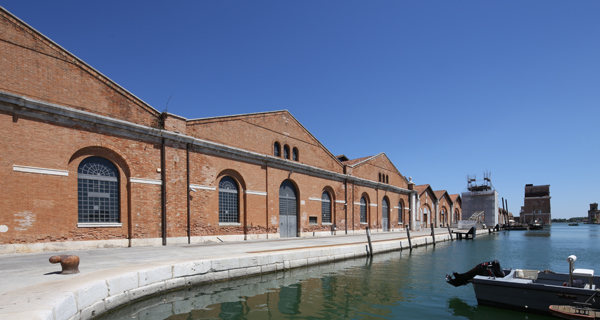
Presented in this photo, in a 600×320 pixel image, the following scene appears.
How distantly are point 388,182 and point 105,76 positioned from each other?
97.0 ft

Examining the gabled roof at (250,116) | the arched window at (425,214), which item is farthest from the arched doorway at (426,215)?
the gabled roof at (250,116)

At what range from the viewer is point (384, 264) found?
15578 millimetres

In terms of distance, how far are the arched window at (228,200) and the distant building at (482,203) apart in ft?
176

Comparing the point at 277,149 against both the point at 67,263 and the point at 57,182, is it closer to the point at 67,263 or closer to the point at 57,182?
the point at 57,182

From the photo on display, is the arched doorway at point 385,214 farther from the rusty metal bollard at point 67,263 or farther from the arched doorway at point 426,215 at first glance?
the rusty metal bollard at point 67,263

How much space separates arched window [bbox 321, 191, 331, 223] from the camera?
88.9ft

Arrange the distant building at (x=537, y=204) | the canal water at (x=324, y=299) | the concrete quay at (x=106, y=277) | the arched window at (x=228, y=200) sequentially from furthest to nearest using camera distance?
the distant building at (x=537, y=204) < the arched window at (x=228, y=200) < the canal water at (x=324, y=299) < the concrete quay at (x=106, y=277)

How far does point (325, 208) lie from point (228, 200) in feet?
34.0

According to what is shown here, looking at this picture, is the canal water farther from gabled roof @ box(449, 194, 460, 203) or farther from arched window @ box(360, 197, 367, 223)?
gabled roof @ box(449, 194, 460, 203)

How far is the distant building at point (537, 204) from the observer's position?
99.3 meters

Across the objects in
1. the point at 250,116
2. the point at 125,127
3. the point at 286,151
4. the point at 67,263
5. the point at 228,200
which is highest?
the point at 250,116

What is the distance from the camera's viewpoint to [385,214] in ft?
120

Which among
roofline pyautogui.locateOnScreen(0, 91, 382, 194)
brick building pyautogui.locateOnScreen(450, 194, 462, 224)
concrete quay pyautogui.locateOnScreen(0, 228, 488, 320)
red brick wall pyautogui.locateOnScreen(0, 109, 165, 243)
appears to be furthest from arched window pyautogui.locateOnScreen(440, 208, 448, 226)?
red brick wall pyautogui.locateOnScreen(0, 109, 165, 243)

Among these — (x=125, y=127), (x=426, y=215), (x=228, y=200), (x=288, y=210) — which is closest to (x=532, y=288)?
(x=228, y=200)
